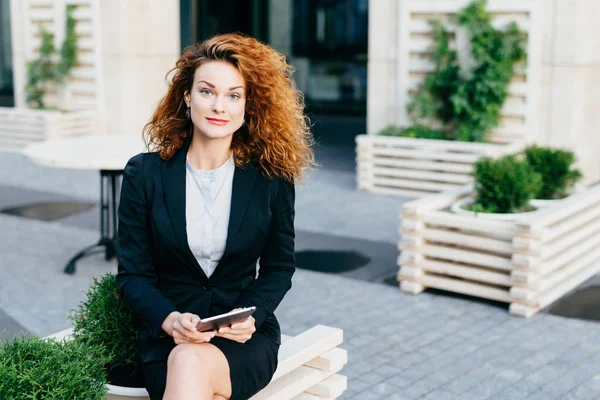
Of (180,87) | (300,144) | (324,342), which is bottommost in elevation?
(324,342)

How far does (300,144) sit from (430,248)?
2.64 metres

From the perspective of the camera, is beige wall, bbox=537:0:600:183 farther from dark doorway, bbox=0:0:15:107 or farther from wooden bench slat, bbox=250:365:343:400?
dark doorway, bbox=0:0:15:107

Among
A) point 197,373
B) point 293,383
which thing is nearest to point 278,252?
point 293,383

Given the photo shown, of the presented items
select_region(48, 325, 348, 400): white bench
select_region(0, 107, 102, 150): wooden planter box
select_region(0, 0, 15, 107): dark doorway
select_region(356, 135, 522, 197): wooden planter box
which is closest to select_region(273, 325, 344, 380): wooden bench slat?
select_region(48, 325, 348, 400): white bench

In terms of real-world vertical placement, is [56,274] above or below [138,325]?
below

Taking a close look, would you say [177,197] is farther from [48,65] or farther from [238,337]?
[48,65]

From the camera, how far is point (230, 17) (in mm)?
18641

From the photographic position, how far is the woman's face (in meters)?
3.21

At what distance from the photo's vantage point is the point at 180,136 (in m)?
3.38

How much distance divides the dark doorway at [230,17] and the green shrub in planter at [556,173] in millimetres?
9858

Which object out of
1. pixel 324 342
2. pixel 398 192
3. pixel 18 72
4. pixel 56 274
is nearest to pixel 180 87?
pixel 324 342

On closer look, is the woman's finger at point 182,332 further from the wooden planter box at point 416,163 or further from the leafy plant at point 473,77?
the leafy plant at point 473,77

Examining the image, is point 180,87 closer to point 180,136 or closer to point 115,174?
point 180,136

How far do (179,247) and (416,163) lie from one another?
21.1 feet
